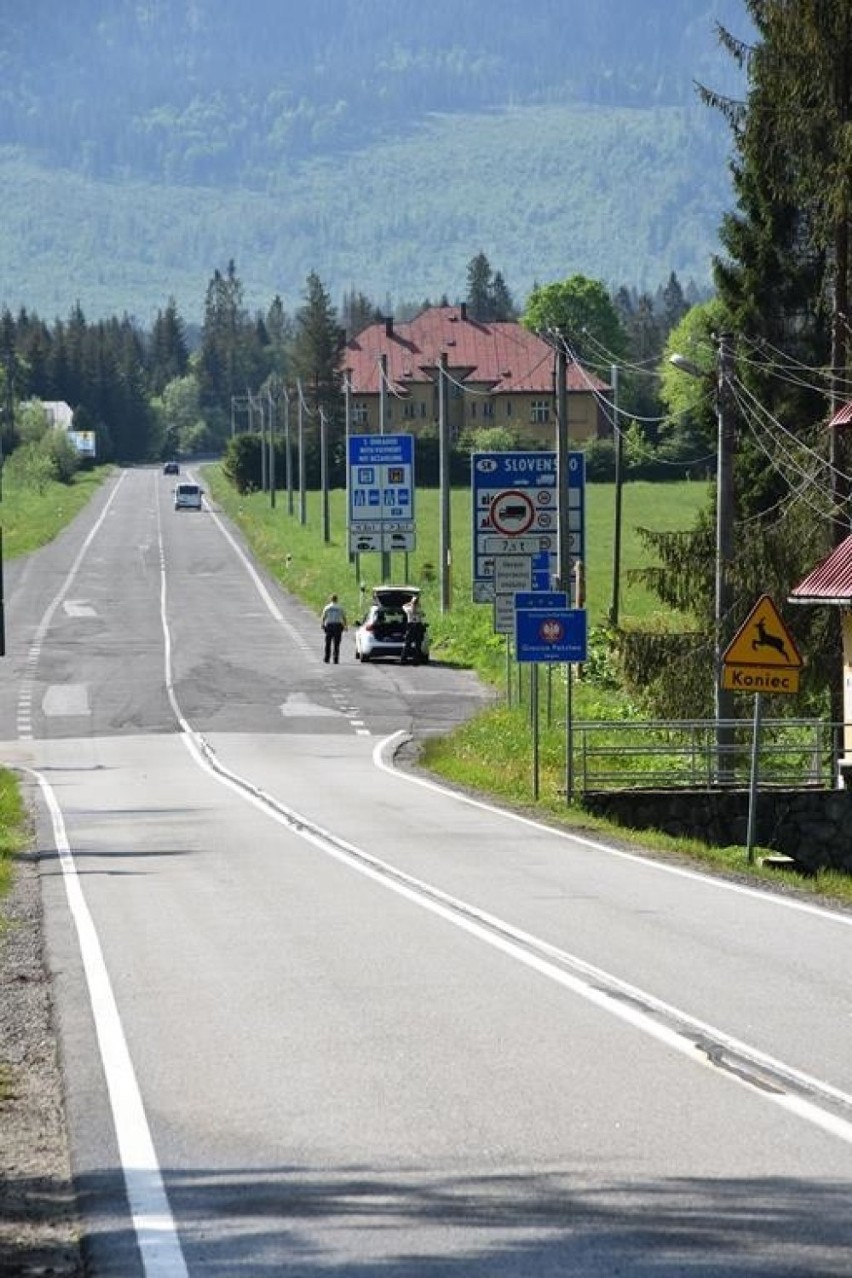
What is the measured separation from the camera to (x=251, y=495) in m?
155

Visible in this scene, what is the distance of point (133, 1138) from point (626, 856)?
590 inches

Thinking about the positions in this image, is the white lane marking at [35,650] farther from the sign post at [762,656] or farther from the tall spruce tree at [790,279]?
the sign post at [762,656]

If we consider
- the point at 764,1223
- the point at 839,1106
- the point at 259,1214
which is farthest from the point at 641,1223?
the point at 839,1106

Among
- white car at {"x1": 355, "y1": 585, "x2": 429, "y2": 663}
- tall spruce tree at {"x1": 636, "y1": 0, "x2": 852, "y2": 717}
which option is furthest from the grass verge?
tall spruce tree at {"x1": 636, "y1": 0, "x2": 852, "y2": 717}

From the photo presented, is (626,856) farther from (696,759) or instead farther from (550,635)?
(696,759)

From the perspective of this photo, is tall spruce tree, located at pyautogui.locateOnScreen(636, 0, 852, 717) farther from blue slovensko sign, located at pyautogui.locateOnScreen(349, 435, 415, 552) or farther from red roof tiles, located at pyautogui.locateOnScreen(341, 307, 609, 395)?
red roof tiles, located at pyautogui.locateOnScreen(341, 307, 609, 395)

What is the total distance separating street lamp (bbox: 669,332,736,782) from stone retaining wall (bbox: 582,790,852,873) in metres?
0.72

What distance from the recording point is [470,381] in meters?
184

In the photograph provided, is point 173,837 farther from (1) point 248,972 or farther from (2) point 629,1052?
(2) point 629,1052

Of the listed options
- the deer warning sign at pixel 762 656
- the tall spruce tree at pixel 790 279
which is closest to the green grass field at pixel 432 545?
the tall spruce tree at pixel 790 279

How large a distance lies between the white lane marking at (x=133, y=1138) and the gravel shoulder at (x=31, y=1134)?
22 centimetres

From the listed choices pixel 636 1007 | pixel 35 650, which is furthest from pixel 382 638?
pixel 636 1007

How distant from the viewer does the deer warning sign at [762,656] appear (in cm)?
2377

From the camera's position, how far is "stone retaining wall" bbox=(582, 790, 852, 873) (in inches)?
1198
